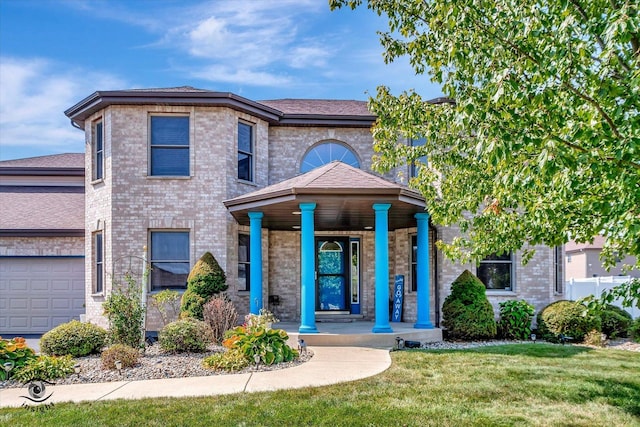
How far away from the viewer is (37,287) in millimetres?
15820

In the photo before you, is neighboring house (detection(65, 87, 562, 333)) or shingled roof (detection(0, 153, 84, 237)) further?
shingled roof (detection(0, 153, 84, 237))

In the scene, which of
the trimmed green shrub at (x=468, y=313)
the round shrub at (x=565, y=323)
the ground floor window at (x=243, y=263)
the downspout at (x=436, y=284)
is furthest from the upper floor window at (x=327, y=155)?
the round shrub at (x=565, y=323)

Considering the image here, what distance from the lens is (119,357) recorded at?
876 centimetres

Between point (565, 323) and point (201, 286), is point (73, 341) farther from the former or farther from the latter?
point (565, 323)

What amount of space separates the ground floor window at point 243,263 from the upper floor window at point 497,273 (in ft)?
20.9

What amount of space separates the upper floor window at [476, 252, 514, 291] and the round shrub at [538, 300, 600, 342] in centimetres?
157

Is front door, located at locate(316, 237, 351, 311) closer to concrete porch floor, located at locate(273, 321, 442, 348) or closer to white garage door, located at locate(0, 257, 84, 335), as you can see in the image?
concrete porch floor, located at locate(273, 321, 442, 348)

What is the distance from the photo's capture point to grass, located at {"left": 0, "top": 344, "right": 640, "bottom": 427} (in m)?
6.04

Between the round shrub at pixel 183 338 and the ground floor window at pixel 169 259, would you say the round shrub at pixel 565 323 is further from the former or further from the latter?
the ground floor window at pixel 169 259

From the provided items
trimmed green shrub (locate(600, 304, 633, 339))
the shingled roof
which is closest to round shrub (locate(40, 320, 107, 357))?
the shingled roof

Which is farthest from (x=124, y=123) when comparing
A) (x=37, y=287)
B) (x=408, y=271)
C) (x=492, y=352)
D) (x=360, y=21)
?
(x=492, y=352)

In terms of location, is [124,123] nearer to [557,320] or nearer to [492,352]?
[492,352]

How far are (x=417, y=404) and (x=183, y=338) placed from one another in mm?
4942

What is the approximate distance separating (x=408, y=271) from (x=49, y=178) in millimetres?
12719
